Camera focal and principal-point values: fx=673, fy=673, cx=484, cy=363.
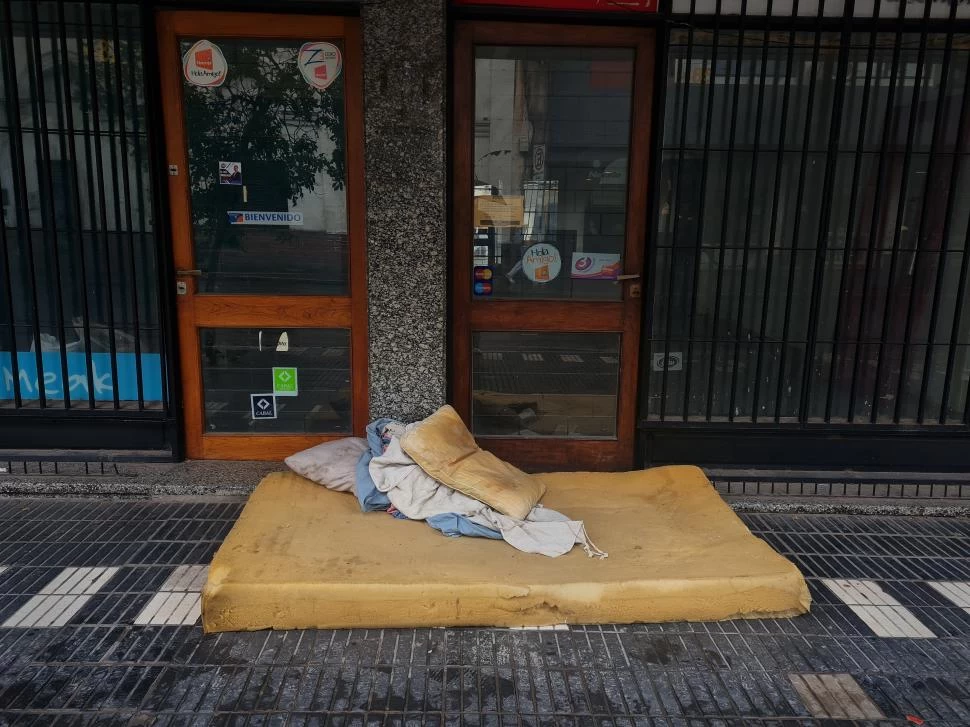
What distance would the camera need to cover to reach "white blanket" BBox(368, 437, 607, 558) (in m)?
3.52

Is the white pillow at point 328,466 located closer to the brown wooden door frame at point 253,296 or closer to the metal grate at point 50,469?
the brown wooden door frame at point 253,296

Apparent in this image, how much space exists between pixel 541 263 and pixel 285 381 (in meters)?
1.90

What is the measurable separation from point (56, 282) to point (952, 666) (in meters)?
5.34

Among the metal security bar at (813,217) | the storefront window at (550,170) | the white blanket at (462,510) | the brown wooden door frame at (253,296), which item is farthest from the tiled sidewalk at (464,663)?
the storefront window at (550,170)

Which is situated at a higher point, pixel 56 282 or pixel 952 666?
pixel 56 282

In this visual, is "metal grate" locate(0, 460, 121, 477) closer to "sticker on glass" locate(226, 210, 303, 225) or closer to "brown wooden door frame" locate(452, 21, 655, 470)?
"sticker on glass" locate(226, 210, 303, 225)

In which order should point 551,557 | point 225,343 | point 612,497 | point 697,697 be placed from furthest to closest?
point 225,343, point 612,497, point 551,557, point 697,697

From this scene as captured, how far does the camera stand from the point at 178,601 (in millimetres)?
3275

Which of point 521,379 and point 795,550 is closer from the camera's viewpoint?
point 795,550

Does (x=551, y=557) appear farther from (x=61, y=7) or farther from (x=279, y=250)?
(x=61, y=7)

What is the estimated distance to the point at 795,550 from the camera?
13.0 ft

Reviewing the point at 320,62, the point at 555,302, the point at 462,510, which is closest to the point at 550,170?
the point at 555,302

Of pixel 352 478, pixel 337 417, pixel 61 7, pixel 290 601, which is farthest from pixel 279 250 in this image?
pixel 290 601

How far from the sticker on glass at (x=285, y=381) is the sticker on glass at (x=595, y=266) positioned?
2.00m
